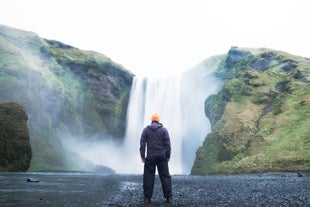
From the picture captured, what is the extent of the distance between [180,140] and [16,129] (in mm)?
44553

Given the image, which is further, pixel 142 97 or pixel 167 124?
pixel 142 97

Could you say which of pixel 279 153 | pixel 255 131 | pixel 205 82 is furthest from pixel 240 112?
pixel 205 82

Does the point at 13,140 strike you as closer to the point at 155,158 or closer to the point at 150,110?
the point at 150,110

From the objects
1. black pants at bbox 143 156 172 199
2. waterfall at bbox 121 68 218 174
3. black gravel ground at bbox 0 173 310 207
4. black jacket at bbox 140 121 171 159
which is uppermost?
waterfall at bbox 121 68 218 174

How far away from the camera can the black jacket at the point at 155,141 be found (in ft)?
42.5

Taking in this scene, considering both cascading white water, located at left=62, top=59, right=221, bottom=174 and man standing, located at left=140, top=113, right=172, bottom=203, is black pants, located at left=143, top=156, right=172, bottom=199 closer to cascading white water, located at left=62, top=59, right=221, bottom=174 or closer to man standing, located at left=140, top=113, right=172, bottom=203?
man standing, located at left=140, top=113, right=172, bottom=203

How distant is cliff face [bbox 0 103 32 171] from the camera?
175 ft

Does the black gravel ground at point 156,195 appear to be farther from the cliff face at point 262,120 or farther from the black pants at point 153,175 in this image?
the cliff face at point 262,120

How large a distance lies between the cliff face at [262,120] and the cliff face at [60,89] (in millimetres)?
32697

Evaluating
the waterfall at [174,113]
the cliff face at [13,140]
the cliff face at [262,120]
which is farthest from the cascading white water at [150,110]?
the cliff face at [13,140]

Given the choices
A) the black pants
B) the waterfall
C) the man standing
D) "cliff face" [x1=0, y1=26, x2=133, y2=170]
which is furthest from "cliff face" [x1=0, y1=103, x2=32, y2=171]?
the black pants

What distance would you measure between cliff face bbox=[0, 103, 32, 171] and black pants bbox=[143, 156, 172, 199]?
1778 inches

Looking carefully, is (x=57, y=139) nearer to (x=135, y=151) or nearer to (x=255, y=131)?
(x=135, y=151)

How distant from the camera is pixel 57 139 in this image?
82688mm
